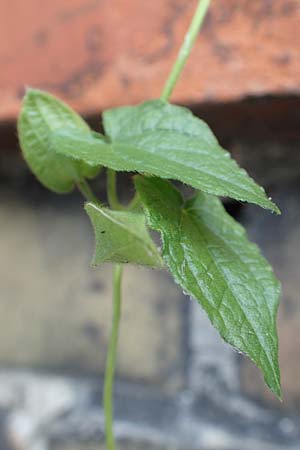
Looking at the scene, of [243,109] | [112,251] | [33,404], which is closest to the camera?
[112,251]

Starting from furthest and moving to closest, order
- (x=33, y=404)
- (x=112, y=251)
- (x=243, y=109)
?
(x=33, y=404), (x=243, y=109), (x=112, y=251)

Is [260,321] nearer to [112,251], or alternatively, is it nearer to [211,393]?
[112,251]

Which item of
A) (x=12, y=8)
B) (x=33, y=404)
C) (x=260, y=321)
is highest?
(x=12, y=8)

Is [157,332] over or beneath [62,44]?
beneath

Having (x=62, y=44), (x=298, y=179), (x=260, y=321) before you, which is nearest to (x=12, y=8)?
(x=62, y=44)

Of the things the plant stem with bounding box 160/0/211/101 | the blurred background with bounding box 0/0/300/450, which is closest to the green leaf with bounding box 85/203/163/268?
the plant stem with bounding box 160/0/211/101

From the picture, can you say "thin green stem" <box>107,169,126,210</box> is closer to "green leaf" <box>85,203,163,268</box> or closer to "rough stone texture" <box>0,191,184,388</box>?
"green leaf" <box>85,203,163,268</box>

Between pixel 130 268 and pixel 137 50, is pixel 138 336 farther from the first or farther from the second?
pixel 137 50
